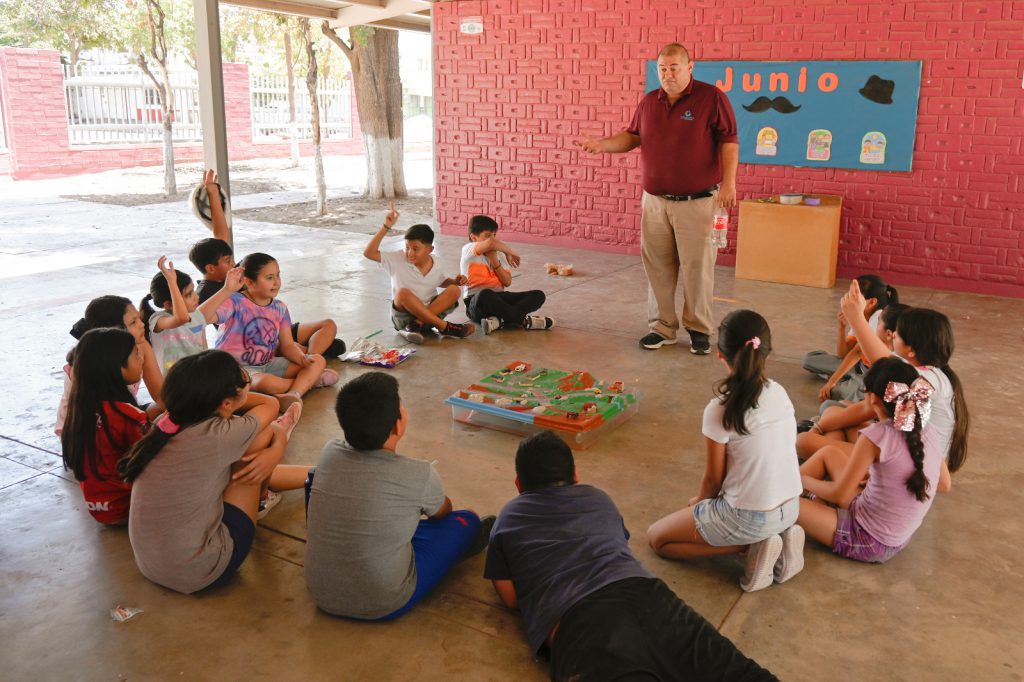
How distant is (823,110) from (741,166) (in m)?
0.92

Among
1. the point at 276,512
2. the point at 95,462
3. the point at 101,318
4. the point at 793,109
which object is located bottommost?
the point at 276,512

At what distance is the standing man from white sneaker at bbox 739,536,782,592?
9.53 ft

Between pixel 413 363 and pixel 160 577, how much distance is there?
2682 millimetres

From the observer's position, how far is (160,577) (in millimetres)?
2840

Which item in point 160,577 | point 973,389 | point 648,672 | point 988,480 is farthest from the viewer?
point 973,389

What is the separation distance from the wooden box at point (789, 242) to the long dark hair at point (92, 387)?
6117 millimetres

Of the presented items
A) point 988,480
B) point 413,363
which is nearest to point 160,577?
point 413,363

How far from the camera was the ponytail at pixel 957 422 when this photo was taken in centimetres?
311

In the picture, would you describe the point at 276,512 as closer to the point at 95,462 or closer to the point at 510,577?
the point at 95,462

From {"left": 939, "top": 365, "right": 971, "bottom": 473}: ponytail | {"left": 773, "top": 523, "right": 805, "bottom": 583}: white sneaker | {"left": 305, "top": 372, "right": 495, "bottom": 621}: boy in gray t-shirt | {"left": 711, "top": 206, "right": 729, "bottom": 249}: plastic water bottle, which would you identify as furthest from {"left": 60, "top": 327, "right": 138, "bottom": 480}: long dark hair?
{"left": 711, "top": 206, "right": 729, "bottom": 249}: plastic water bottle

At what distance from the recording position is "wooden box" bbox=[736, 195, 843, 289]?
25.2 ft

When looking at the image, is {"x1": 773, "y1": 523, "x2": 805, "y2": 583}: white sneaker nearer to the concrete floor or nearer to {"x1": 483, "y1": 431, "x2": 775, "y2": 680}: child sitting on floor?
the concrete floor

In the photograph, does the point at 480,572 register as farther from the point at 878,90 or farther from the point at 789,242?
the point at 878,90

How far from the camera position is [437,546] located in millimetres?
2834
